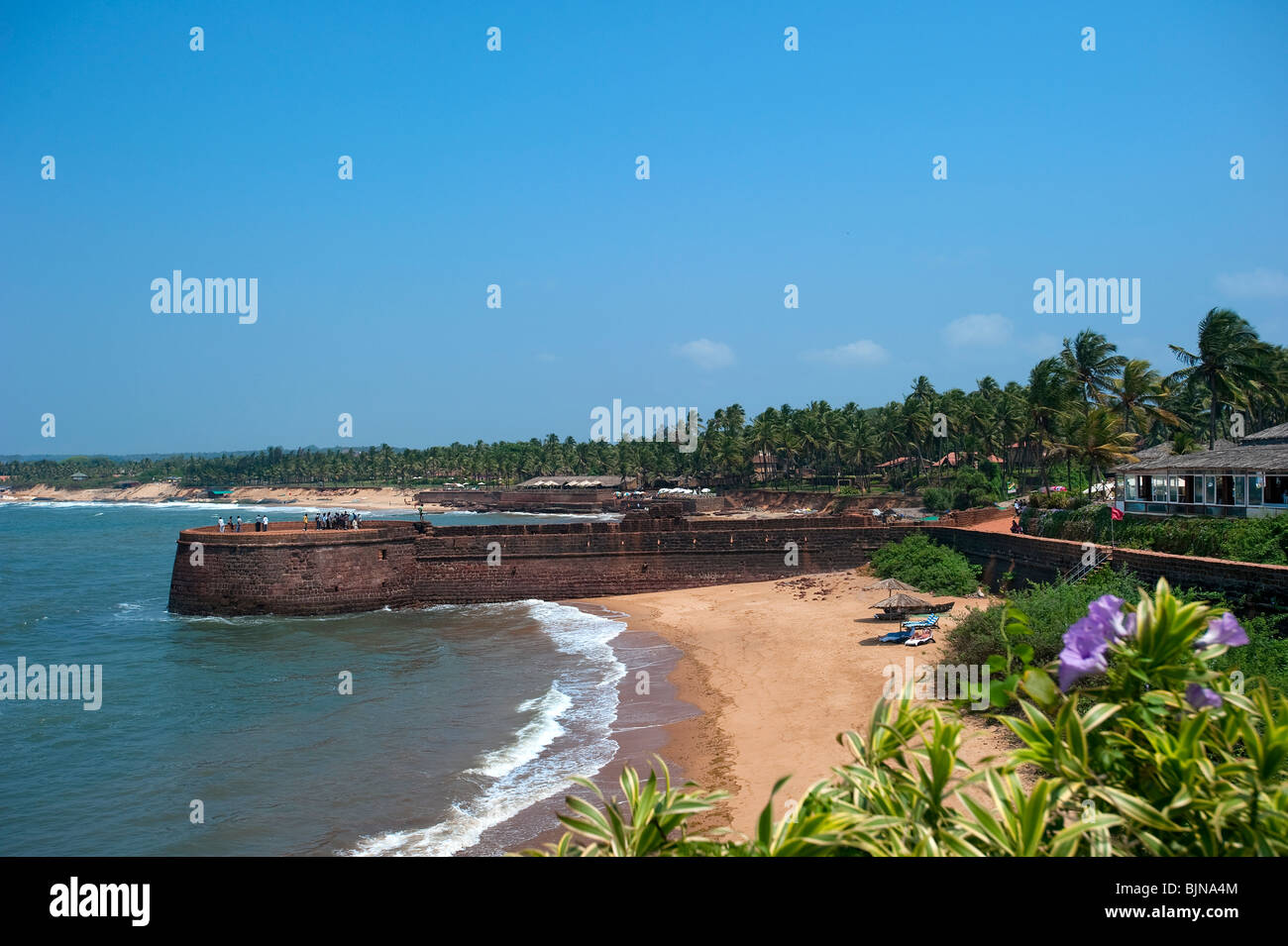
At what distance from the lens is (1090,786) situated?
144 inches

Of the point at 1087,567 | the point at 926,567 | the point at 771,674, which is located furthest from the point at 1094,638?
the point at 926,567

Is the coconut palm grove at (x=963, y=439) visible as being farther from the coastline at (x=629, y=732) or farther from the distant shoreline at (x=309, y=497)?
the coastline at (x=629, y=732)

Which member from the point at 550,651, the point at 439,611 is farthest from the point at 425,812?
the point at 439,611

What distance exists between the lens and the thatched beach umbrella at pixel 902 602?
2806 cm

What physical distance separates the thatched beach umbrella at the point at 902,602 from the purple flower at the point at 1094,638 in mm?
25151

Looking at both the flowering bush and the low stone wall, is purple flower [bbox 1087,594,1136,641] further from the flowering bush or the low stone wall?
the low stone wall

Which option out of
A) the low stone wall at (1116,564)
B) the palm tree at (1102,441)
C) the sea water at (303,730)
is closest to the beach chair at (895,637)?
the low stone wall at (1116,564)

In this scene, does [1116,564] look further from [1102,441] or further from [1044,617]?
[1102,441]

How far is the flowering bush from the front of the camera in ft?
10.9

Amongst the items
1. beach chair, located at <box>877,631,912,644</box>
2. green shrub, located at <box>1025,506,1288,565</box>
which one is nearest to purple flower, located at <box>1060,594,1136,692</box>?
green shrub, located at <box>1025,506,1288,565</box>

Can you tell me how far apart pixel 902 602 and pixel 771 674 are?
6068mm
